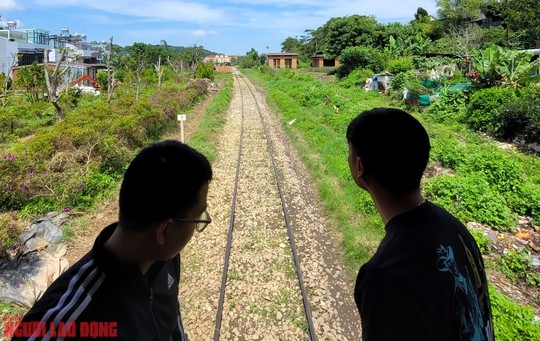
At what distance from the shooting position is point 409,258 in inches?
55.9

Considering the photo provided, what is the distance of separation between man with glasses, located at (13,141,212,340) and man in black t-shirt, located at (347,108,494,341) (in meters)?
0.77

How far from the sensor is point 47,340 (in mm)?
1211

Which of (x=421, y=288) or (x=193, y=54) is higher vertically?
(x=193, y=54)

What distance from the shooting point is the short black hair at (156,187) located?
146cm

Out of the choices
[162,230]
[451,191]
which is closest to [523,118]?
[451,191]

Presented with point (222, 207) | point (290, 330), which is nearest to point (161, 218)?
point (290, 330)

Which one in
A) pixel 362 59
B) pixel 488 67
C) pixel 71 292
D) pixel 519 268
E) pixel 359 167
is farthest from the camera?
pixel 362 59

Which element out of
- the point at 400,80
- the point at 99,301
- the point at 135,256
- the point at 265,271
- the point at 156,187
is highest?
the point at 400,80

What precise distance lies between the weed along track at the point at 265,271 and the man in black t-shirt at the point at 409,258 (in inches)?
112

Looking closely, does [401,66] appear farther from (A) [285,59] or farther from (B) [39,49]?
(B) [39,49]

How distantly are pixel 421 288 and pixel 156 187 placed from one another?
1090 mm

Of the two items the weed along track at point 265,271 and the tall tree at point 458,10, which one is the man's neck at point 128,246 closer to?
the weed along track at point 265,271

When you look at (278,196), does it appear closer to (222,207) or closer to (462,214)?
(222,207)

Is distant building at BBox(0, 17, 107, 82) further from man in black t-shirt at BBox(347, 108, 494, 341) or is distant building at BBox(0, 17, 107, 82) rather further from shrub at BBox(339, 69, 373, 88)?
man in black t-shirt at BBox(347, 108, 494, 341)
